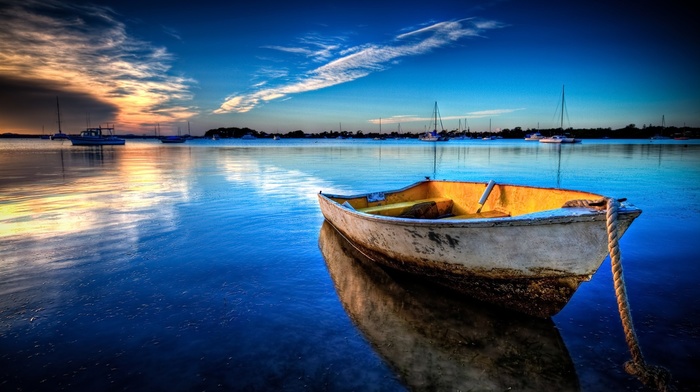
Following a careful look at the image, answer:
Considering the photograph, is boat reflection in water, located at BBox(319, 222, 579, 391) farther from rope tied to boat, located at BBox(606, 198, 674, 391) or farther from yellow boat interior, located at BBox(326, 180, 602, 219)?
yellow boat interior, located at BBox(326, 180, 602, 219)

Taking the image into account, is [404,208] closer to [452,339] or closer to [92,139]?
[452,339]

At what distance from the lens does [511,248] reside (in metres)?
4.18

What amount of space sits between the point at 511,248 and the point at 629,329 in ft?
4.23

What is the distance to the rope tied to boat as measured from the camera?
3.42 m

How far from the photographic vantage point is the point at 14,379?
344 centimetres

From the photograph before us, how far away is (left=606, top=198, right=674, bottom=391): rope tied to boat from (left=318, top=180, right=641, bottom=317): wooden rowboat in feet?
0.46

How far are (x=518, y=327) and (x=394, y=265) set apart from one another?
6.96ft

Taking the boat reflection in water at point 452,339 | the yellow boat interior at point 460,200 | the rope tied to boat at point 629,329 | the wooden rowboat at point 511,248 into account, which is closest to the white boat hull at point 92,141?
the yellow boat interior at point 460,200

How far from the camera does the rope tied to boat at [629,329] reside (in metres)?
3.42

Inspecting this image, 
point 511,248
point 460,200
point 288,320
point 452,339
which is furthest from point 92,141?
point 511,248

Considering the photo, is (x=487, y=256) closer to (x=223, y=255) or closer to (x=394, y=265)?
(x=394, y=265)

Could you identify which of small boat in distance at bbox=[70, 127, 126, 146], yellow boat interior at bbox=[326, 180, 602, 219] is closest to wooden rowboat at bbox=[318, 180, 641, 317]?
yellow boat interior at bbox=[326, 180, 602, 219]

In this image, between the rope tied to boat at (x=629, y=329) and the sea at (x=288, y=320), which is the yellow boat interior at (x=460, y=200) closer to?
the sea at (x=288, y=320)

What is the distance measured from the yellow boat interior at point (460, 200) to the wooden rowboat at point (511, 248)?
0.05 metres
